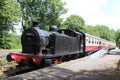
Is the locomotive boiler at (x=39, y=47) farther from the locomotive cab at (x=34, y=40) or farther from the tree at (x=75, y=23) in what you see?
the tree at (x=75, y=23)

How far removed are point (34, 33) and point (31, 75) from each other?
16.6 ft

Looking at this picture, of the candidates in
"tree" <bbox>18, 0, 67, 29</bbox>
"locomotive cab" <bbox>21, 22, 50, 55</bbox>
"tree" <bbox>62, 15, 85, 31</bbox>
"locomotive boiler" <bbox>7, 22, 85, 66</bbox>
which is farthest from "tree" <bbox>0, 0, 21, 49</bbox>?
"tree" <bbox>62, 15, 85, 31</bbox>

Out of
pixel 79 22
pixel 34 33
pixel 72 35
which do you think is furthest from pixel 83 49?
pixel 79 22

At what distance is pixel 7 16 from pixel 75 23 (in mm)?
64565

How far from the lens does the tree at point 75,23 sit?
103537 mm

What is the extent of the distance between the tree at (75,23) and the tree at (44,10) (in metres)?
38.5

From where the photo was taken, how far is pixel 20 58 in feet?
54.0

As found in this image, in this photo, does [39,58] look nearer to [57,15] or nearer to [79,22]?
[57,15]

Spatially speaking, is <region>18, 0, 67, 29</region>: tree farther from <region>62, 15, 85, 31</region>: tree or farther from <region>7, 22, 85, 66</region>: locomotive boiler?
<region>7, 22, 85, 66</region>: locomotive boiler

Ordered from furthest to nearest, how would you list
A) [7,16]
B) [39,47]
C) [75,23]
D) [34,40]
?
[75,23] < [7,16] < [34,40] < [39,47]

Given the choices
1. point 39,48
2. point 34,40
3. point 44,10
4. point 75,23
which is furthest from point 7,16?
point 75,23

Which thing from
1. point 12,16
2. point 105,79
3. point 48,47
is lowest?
point 105,79

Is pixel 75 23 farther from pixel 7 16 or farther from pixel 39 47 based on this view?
pixel 39 47

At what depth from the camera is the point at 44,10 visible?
209 ft
